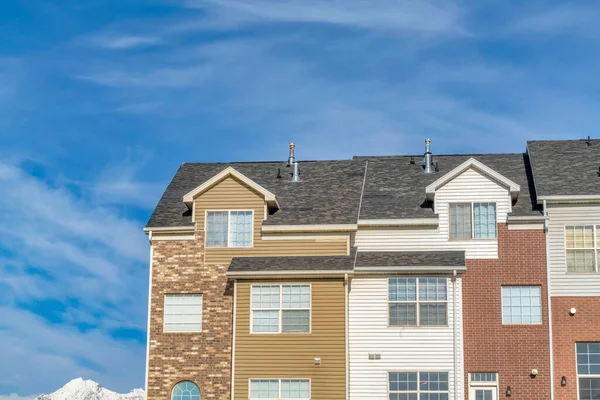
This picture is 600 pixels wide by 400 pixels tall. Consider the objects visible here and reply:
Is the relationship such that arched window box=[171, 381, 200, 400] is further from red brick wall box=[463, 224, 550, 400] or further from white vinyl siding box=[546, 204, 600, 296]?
white vinyl siding box=[546, 204, 600, 296]

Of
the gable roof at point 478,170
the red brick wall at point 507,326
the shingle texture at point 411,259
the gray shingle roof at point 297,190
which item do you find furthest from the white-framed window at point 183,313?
the red brick wall at point 507,326

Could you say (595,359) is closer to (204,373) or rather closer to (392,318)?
(392,318)

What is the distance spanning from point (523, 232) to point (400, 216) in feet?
15.1

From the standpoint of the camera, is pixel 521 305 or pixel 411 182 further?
pixel 411 182

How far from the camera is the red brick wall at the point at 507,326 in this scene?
1347 inches

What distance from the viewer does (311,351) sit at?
3447 centimetres

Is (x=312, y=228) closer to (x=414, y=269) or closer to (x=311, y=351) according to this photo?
(x=414, y=269)

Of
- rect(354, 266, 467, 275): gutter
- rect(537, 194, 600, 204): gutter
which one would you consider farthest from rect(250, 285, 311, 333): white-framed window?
rect(537, 194, 600, 204): gutter

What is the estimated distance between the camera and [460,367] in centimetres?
3434

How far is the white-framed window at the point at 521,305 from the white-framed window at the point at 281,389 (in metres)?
7.62

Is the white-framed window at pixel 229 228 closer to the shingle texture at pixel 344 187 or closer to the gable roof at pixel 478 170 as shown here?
the shingle texture at pixel 344 187

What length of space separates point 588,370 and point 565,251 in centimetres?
433

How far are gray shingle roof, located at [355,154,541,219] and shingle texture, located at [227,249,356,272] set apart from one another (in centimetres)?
252

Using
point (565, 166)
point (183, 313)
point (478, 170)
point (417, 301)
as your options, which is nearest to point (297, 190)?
point (183, 313)
